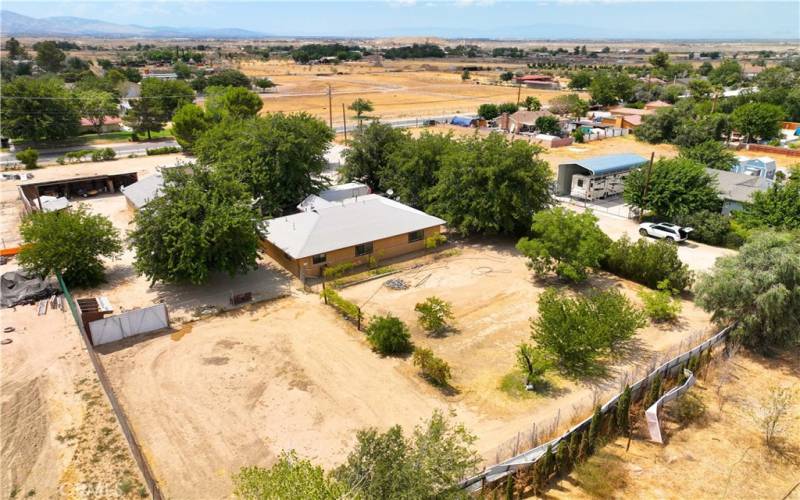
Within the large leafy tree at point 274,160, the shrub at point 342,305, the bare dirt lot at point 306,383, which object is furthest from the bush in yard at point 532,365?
the large leafy tree at point 274,160

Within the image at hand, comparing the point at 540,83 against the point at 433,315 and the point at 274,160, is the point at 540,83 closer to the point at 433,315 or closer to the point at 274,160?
the point at 274,160

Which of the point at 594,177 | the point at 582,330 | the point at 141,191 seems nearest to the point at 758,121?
the point at 594,177

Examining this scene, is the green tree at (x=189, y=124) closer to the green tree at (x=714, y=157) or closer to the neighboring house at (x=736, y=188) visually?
the green tree at (x=714, y=157)

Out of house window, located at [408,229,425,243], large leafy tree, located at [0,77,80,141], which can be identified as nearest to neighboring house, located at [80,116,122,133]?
large leafy tree, located at [0,77,80,141]

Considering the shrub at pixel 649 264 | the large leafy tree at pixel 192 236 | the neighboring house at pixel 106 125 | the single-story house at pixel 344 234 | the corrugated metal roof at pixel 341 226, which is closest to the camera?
the large leafy tree at pixel 192 236

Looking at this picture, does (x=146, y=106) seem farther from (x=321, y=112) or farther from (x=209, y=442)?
(x=209, y=442)
